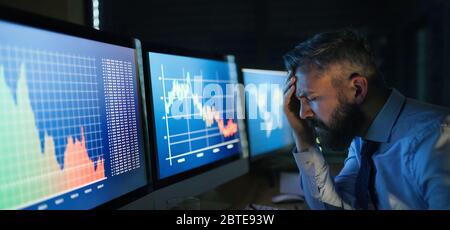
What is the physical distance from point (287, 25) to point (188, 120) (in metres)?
2.17

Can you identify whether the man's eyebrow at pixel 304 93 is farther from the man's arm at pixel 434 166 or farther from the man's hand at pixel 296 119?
the man's arm at pixel 434 166

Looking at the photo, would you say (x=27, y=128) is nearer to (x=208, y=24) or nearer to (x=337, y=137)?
(x=337, y=137)

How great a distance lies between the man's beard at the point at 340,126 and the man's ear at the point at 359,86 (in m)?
0.02

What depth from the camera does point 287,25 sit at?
294 centimetres

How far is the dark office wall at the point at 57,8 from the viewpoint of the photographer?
2.99ft

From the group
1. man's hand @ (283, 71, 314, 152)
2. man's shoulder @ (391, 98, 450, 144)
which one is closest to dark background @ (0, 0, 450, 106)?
man's hand @ (283, 71, 314, 152)

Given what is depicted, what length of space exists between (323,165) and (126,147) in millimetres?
490

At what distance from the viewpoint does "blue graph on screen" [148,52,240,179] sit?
91cm

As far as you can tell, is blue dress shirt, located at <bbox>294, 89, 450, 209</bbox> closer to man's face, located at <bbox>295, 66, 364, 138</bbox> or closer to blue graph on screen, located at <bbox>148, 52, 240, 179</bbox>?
man's face, located at <bbox>295, 66, 364, 138</bbox>

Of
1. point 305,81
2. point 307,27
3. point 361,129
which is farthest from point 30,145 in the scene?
point 307,27

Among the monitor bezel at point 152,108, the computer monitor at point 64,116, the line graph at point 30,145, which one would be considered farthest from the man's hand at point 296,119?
the line graph at point 30,145

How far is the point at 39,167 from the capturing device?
61cm

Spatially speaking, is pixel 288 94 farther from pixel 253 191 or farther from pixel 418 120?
pixel 253 191

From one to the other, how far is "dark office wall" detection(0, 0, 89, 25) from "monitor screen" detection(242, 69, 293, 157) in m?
0.54
